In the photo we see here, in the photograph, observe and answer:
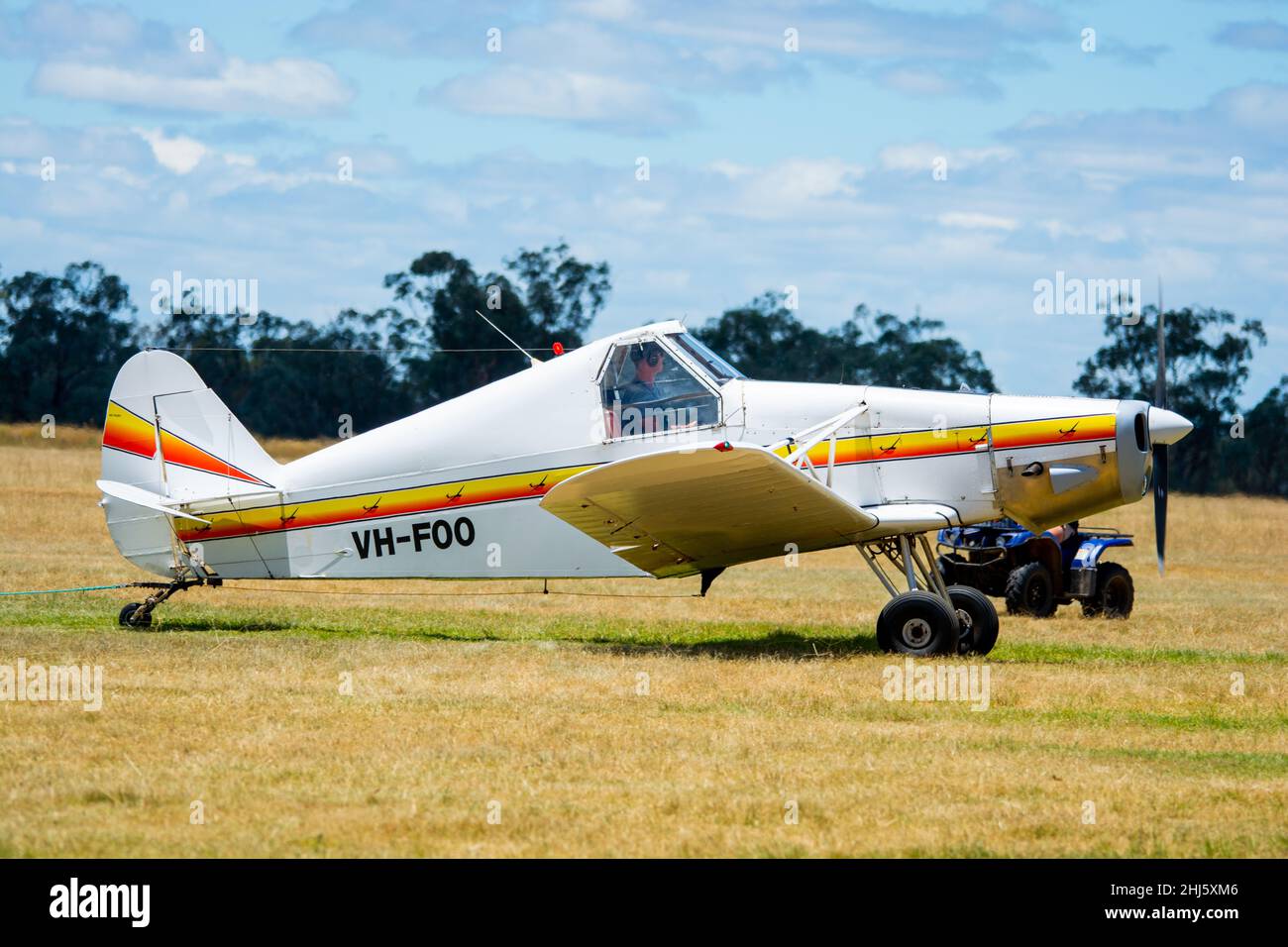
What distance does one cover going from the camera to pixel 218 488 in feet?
42.7

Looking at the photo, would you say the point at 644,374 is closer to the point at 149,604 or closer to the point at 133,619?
the point at 149,604

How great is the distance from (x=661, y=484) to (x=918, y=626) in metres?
2.35

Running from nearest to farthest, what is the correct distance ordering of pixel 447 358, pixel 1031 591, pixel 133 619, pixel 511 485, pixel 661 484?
pixel 661 484 < pixel 511 485 < pixel 133 619 < pixel 1031 591 < pixel 447 358

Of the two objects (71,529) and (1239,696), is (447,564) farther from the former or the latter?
(71,529)

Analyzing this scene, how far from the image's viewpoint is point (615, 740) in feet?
25.9

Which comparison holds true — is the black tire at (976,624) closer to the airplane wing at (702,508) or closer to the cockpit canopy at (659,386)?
the airplane wing at (702,508)

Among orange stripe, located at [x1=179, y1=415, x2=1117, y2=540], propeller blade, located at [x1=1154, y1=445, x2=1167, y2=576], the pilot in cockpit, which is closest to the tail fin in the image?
orange stripe, located at [x1=179, y1=415, x2=1117, y2=540]

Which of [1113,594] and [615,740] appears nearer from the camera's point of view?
[615,740]

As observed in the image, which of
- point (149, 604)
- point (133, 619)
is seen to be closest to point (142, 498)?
point (149, 604)

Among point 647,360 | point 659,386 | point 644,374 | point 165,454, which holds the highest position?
point 647,360

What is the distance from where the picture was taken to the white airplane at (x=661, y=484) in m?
11.4

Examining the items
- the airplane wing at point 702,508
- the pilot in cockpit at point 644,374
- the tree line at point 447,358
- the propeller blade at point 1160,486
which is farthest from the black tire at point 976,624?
the tree line at point 447,358

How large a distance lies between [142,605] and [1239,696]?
898 centimetres
